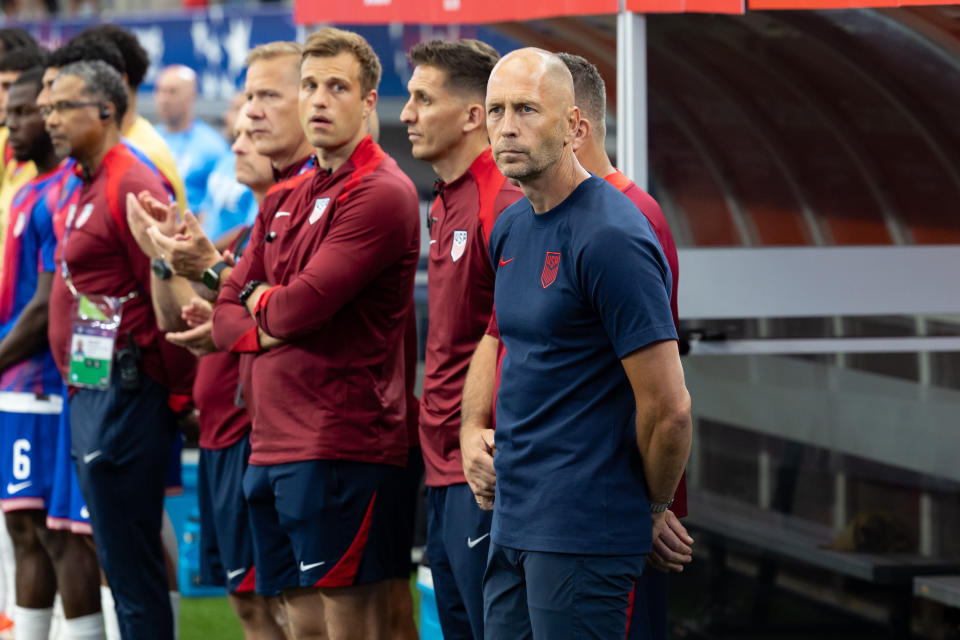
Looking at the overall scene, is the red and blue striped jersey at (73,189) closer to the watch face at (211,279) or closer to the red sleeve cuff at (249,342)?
the watch face at (211,279)

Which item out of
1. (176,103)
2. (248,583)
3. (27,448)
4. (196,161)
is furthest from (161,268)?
(176,103)

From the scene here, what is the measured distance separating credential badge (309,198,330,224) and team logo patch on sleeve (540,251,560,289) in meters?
1.01

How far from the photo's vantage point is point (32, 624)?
4559mm

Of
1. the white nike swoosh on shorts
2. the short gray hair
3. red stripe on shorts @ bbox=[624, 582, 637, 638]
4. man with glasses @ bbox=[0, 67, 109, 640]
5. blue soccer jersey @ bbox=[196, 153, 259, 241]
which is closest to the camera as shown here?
red stripe on shorts @ bbox=[624, 582, 637, 638]

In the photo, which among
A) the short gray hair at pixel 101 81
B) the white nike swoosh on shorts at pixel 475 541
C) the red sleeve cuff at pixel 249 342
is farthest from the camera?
the short gray hair at pixel 101 81

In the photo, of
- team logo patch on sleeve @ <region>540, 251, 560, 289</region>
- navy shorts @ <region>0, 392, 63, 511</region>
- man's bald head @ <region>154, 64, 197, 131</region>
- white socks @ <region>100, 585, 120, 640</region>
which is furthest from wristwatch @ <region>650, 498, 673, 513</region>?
man's bald head @ <region>154, 64, 197, 131</region>

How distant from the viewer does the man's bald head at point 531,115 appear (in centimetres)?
256

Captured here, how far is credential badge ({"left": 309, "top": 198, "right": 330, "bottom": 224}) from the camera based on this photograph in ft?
11.2

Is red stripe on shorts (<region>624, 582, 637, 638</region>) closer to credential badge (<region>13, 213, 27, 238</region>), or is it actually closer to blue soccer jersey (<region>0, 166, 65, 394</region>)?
blue soccer jersey (<region>0, 166, 65, 394</region>)

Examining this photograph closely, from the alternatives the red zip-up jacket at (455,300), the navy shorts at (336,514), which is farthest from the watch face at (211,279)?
the red zip-up jacket at (455,300)

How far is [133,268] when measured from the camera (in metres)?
4.19

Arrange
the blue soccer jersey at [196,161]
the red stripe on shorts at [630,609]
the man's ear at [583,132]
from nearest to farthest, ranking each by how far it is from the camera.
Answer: the red stripe on shorts at [630,609]
the man's ear at [583,132]
the blue soccer jersey at [196,161]

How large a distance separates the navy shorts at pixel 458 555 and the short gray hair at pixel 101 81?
74.0 inches

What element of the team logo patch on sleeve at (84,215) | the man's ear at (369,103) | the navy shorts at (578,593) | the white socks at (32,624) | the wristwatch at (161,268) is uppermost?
the man's ear at (369,103)
